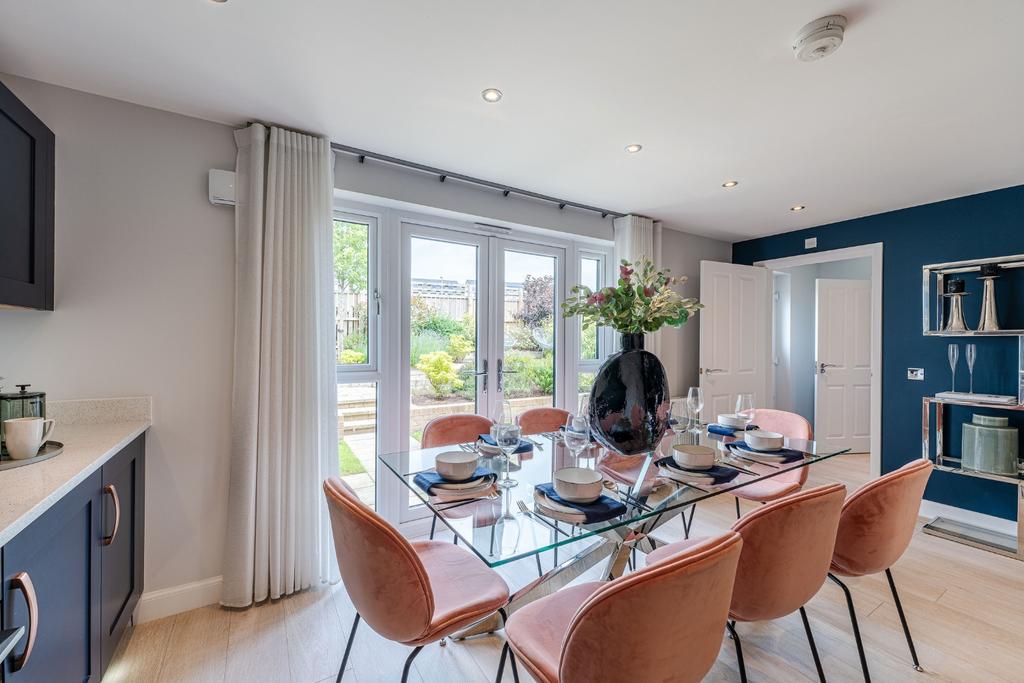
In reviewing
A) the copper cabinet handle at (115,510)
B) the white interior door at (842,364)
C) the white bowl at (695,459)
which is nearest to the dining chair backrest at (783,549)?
the white bowl at (695,459)

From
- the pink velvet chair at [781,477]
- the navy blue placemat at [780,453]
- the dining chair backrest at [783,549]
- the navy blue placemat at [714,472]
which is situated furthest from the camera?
the pink velvet chair at [781,477]

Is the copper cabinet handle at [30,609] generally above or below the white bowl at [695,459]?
below

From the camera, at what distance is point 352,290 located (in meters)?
2.77

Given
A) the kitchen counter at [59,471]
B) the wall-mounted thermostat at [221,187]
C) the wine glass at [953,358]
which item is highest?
the wall-mounted thermostat at [221,187]

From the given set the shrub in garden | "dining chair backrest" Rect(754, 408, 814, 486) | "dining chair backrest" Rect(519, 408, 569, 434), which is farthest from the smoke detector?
the shrub in garden

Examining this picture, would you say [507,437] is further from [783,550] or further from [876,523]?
[876,523]

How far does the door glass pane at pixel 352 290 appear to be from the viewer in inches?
108

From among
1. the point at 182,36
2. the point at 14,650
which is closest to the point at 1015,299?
the point at 182,36

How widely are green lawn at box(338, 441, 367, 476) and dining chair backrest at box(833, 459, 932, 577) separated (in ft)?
8.26

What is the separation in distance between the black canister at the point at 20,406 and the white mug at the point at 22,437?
11 cm

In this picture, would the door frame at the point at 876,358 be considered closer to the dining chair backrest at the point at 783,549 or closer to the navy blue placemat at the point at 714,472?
the navy blue placemat at the point at 714,472

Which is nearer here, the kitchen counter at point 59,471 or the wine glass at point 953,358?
the kitchen counter at point 59,471

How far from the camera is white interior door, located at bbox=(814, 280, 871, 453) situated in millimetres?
5059

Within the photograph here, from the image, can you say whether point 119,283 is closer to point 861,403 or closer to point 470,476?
point 470,476
